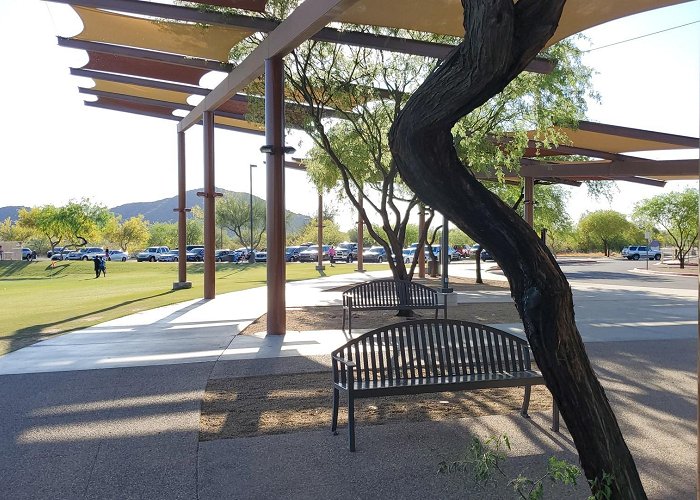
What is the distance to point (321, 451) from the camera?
5840 mm

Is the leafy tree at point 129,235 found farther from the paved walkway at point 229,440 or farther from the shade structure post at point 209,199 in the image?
the paved walkway at point 229,440

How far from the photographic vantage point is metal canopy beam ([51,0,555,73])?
518 inches

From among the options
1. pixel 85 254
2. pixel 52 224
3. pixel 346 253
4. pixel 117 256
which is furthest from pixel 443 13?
pixel 52 224

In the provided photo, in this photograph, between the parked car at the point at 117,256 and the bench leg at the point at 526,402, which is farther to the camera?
the parked car at the point at 117,256

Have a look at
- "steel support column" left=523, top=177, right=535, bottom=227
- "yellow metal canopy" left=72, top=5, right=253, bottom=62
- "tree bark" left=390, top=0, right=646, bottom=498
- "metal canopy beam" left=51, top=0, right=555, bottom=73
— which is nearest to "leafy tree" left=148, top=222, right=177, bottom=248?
"steel support column" left=523, top=177, right=535, bottom=227

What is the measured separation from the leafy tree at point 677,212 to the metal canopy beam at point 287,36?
157ft

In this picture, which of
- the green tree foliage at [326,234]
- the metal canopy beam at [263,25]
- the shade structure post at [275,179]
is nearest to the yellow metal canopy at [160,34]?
the metal canopy beam at [263,25]

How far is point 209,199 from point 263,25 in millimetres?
7230

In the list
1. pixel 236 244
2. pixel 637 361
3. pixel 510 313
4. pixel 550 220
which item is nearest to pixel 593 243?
pixel 236 244

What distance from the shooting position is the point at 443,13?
11500 millimetres

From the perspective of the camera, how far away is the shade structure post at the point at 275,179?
1295 centimetres

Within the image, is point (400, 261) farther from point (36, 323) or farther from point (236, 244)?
point (236, 244)

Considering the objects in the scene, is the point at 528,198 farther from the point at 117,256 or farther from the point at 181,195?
the point at 117,256

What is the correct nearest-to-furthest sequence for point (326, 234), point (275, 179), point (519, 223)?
point (519, 223) < point (275, 179) < point (326, 234)
